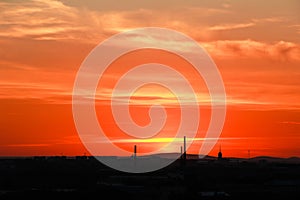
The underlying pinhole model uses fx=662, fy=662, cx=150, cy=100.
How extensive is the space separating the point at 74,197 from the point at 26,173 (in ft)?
88.0

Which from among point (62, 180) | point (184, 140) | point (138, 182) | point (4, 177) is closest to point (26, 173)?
point (4, 177)

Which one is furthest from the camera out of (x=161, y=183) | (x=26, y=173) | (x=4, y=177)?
(x=26, y=173)

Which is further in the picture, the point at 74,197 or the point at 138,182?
the point at 138,182

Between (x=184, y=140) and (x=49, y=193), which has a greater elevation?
(x=184, y=140)

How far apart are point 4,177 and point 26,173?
5452 millimetres

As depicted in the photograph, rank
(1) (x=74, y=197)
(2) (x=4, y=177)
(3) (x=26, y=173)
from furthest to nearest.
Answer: (3) (x=26, y=173) → (2) (x=4, y=177) → (1) (x=74, y=197)

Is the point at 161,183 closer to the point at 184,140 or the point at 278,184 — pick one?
the point at 278,184

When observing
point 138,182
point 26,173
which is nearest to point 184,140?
point 26,173

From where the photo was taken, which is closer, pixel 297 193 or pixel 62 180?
pixel 297 193

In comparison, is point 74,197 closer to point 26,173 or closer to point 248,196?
point 248,196

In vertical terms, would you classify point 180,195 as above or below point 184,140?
below

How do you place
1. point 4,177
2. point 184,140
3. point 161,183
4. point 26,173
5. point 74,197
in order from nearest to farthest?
point 74,197, point 161,183, point 4,177, point 26,173, point 184,140

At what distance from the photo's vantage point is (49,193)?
38094mm

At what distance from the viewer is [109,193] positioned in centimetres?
3784
